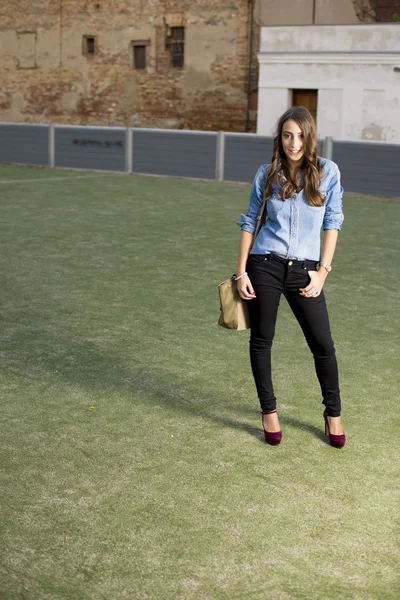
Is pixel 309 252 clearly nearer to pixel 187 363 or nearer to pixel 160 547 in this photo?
pixel 160 547

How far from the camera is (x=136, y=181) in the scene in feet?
63.6

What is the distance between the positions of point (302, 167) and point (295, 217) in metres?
0.22

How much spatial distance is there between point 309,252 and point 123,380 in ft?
6.05

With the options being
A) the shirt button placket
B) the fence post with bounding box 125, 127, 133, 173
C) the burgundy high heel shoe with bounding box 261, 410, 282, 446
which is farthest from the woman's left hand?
the fence post with bounding box 125, 127, 133, 173

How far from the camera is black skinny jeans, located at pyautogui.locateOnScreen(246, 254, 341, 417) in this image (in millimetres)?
4441

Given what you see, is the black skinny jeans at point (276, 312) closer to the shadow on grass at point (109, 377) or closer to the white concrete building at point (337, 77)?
the shadow on grass at point (109, 377)

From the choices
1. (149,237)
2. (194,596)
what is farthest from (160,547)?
(149,237)

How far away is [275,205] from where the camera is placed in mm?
4375

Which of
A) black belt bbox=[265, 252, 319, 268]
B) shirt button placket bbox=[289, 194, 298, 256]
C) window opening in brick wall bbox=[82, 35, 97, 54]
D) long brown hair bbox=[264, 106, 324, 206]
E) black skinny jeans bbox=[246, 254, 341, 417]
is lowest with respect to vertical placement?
black skinny jeans bbox=[246, 254, 341, 417]

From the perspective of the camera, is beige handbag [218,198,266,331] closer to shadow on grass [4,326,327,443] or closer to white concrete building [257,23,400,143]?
shadow on grass [4,326,327,443]

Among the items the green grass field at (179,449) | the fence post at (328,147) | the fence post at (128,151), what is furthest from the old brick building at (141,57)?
the green grass field at (179,449)

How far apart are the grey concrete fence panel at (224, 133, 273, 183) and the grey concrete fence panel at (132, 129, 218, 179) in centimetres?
33

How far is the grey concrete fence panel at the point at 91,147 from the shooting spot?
21.2 metres

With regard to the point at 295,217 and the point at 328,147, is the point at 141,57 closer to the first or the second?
the point at 328,147
